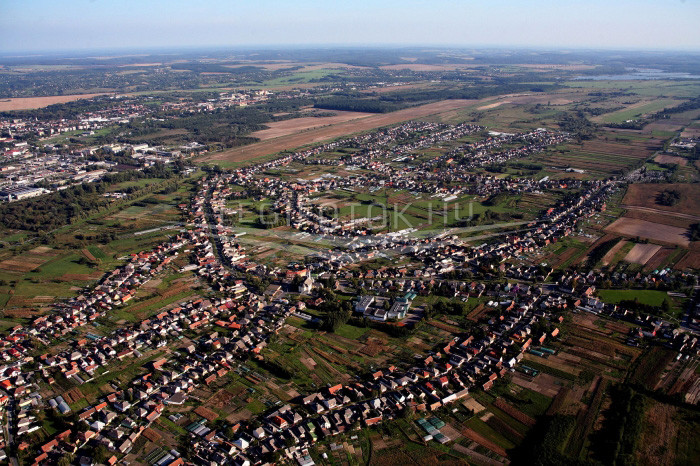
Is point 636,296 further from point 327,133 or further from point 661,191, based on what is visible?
point 327,133

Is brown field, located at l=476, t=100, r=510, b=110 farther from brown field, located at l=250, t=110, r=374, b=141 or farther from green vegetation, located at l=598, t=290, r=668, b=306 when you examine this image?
green vegetation, located at l=598, t=290, r=668, b=306

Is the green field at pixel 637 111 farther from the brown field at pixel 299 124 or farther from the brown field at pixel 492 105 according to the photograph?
the brown field at pixel 299 124

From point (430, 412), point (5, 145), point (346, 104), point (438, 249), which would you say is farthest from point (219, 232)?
point (346, 104)

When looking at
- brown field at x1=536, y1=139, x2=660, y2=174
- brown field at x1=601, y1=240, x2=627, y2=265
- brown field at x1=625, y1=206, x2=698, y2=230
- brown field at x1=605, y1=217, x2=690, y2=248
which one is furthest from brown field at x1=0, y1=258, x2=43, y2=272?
brown field at x1=536, y1=139, x2=660, y2=174

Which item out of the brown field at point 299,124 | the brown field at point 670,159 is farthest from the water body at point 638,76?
the brown field at point 670,159

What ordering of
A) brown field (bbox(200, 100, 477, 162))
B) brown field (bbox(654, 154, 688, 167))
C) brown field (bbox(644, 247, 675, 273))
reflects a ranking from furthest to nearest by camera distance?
brown field (bbox(200, 100, 477, 162)) → brown field (bbox(654, 154, 688, 167)) → brown field (bbox(644, 247, 675, 273))
